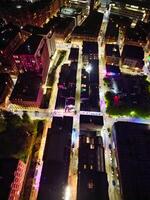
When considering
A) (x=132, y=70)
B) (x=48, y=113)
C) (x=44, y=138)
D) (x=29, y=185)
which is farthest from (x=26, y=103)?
(x=132, y=70)

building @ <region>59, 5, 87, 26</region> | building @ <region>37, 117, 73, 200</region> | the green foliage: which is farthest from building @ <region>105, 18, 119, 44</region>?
the green foliage

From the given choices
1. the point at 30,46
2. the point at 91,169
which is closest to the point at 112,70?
the point at 30,46

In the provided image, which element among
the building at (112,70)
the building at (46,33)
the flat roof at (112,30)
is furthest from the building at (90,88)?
the flat roof at (112,30)

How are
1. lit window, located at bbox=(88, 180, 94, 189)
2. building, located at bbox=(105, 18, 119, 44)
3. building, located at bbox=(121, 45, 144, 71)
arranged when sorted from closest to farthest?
lit window, located at bbox=(88, 180, 94, 189) < building, located at bbox=(121, 45, 144, 71) < building, located at bbox=(105, 18, 119, 44)

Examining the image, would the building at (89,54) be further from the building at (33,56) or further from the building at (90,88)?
the building at (33,56)

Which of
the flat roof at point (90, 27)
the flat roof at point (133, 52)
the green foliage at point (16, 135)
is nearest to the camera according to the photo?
the green foliage at point (16, 135)

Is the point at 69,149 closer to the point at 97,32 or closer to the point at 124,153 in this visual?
the point at 124,153

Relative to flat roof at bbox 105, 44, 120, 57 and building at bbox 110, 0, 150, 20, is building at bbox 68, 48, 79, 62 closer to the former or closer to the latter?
flat roof at bbox 105, 44, 120, 57
